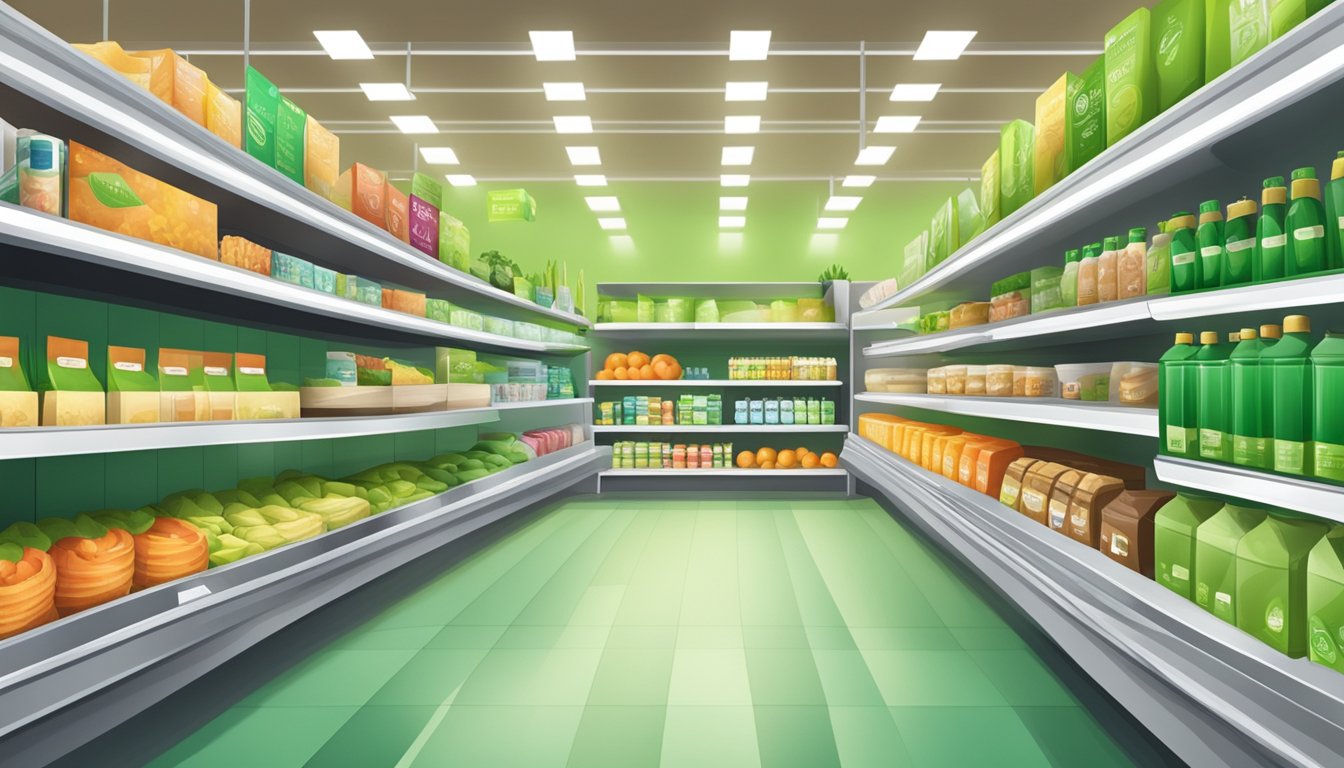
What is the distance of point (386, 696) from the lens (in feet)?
7.48

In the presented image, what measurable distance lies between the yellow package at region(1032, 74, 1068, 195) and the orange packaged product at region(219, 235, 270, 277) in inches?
117

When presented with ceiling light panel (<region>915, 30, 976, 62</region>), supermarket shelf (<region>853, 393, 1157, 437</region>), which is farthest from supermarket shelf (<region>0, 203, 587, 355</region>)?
ceiling light panel (<region>915, 30, 976, 62</region>)

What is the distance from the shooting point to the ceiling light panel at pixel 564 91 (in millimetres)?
5453

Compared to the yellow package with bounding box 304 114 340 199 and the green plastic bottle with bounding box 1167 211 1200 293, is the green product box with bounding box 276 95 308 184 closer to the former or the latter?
the yellow package with bounding box 304 114 340 199

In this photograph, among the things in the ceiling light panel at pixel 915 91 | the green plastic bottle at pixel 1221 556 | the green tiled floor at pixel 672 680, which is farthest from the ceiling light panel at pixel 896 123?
the green plastic bottle at pixel 1221 556

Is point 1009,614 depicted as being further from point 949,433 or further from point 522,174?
point 522,174

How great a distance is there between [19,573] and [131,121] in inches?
46.5

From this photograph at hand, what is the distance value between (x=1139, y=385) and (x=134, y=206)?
3.07 meters

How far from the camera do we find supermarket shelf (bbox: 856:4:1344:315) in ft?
4.23

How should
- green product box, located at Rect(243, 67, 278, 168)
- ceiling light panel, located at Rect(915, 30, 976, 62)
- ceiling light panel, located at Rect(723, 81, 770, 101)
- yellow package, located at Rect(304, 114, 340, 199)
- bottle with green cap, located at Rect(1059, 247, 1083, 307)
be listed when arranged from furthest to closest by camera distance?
ceiling light panel, located at Rect(723, 81, 770, 101) < ceiling light panel, located at Rect(915, 30, 976, 62) < yellow package, located at Rect(304, 114, 340, 199) < bottle with green cap, located at Rect(1059, 247, 1083, 307) < green product box, located at Rect(243, 67, 278, 168)

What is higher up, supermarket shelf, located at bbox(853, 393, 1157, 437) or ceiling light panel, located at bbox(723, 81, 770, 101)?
ceiling light panel, located at bbox(723, 81, 770, 101)

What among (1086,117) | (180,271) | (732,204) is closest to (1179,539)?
(1086,117)

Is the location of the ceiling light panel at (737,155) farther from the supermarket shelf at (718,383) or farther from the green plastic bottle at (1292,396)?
the green plastic bottle at (1292,396)

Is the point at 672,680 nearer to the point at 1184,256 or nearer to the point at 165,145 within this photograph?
the point at 1184,256
